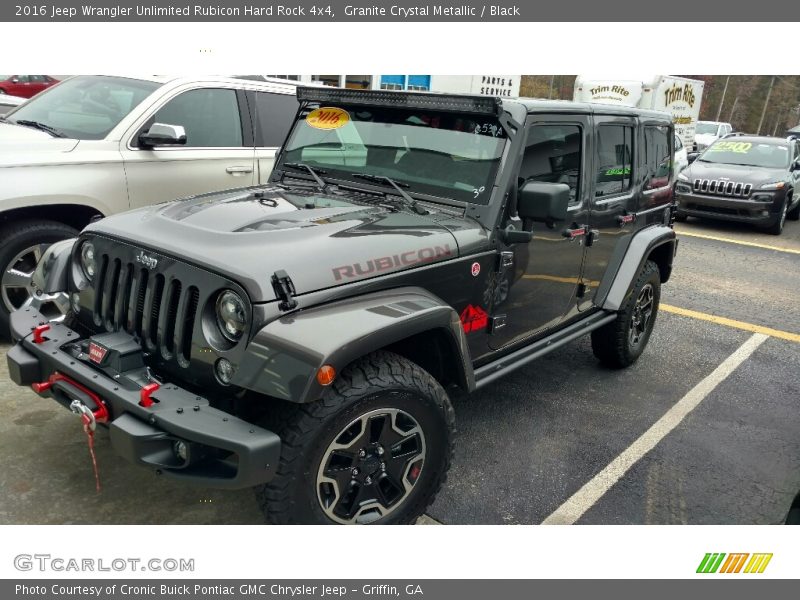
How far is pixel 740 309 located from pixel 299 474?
20.1 feet

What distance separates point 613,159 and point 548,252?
105cm

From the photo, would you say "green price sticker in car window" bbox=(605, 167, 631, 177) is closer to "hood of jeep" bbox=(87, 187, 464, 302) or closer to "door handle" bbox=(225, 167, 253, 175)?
"hood of jeep" bbox=(87, 187, 464, 302)

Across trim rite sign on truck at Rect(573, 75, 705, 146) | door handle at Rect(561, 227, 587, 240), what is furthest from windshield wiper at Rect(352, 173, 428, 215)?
trim rite sign on truck at Rect(573, 75, 705, 146)

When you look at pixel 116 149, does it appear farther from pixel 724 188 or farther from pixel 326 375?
pixel 724 188

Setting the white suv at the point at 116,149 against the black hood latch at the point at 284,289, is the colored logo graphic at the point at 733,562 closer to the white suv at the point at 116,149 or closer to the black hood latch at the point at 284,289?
the black hood latch at the point at 284,289

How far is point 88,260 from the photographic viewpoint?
312 centimetres

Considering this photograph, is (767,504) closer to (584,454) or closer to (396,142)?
(584,454)

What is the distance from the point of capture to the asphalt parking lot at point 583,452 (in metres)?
3.09

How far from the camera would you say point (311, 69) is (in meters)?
4.98

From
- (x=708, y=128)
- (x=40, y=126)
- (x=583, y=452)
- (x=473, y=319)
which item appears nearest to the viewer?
(x=473, y=319)

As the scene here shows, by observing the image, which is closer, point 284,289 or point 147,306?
point 284,289

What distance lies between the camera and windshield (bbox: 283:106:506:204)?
337 centimetres

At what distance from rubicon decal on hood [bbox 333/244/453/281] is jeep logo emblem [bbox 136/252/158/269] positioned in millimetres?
758

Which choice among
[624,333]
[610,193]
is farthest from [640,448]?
[610,193]
